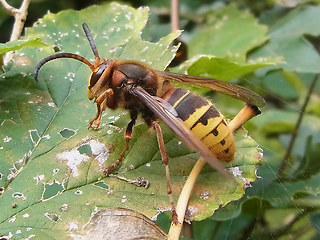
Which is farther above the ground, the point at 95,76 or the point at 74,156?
the point at 95,76

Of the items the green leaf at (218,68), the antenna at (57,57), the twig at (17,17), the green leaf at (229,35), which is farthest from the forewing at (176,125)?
the green leaf at (229,35)

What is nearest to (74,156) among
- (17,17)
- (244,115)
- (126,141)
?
(126,141)

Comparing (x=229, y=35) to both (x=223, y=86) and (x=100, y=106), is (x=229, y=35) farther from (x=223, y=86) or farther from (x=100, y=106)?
(x=100, y=106)

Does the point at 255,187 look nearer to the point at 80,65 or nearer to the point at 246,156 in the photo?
the point at 246,156

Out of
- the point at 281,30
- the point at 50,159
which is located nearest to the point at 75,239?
the point at 50,159

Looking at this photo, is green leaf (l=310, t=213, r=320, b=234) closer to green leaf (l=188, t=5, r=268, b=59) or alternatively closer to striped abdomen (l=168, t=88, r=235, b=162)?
striped abdomen (l=168, t=88, r=235, b=162)

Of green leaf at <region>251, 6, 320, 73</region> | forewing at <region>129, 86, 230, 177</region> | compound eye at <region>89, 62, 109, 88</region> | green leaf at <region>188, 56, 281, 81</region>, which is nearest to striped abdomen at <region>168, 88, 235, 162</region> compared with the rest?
forewing at <region>129, 86, 230, 177</region>
